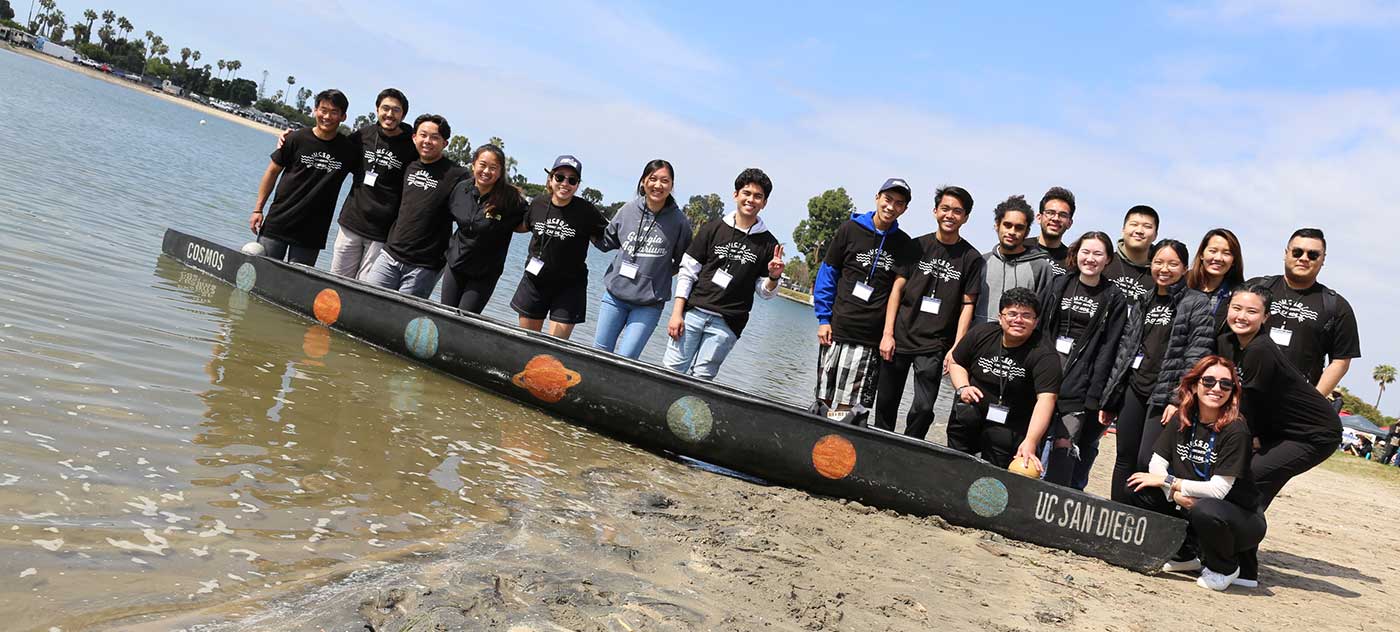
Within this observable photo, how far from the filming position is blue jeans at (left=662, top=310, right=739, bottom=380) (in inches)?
223

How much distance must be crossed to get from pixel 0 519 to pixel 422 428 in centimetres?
230

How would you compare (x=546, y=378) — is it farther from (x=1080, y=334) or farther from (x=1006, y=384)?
(x=1080, y=334)

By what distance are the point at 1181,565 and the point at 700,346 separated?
3.05m

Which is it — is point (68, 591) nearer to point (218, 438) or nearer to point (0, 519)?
point (0, 519)

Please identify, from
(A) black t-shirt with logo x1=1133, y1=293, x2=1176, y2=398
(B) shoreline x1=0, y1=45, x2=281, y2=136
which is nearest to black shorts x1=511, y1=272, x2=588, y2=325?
(A) black t-shirt with logo x1=1133, y1=293, x2=1176, y2=398

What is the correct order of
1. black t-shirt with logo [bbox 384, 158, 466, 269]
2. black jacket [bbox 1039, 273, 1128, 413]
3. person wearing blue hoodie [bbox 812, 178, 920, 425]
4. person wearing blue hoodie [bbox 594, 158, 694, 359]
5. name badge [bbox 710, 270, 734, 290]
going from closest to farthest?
1. black jacket [bbox 1039, 273, 1128, 413]
2. person wearing blue hoodie [bbox 812, 178, 920, 425]
3. name badge [bbox 710, 270, 734, 290]
4. person wearing blue hoodie [bbox 594, 158, 694, 359]
5. black t-shirt with logo [bbox 384, 158, 466, 269]

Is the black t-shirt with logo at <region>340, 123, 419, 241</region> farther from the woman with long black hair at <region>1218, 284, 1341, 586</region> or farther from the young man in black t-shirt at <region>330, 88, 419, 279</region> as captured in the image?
the woman with long black hair at <region>1218, 284, 1341, 586</region>

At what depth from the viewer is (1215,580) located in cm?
436

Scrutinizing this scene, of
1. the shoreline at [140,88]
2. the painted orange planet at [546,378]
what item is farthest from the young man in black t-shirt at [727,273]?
the shoreline at [140,88]

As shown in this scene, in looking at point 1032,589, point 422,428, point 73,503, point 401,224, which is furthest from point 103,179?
point 1032,589

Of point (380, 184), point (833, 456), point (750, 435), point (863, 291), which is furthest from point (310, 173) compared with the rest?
point (833, 456)

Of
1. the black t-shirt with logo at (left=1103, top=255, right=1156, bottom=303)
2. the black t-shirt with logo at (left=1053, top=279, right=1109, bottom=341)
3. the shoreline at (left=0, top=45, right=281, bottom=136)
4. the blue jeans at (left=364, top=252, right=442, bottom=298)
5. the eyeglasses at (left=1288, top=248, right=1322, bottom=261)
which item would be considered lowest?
the blue jeans at (left=364, top=252, right=442, bottom=298)

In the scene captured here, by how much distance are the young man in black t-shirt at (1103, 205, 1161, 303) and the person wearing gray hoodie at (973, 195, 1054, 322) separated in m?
0.41

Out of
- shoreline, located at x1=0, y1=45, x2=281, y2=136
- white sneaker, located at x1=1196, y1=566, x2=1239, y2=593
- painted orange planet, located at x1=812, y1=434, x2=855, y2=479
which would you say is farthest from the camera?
shoreline, located at x1=0, y1=45, x2=281, y2=136
